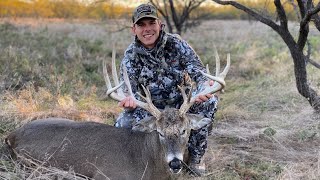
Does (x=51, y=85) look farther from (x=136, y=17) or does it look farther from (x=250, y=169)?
(x=250, y=169)

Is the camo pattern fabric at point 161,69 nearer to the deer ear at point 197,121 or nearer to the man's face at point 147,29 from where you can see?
the man's face at point 147,29

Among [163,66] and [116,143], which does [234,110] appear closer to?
[163,66]

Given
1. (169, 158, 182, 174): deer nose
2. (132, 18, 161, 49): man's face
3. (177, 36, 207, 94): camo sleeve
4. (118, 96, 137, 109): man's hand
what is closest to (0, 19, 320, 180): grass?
(177, 36, 207, 94): camo sleeve

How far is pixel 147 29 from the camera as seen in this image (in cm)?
563

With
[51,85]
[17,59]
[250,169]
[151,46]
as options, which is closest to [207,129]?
[250,169]

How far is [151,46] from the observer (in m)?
5.82

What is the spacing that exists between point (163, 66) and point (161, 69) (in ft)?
0.15

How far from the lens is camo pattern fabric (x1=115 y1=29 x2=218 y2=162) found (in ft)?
19.0

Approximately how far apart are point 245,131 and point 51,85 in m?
3.76

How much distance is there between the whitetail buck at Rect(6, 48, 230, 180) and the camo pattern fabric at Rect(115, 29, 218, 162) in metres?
0.70

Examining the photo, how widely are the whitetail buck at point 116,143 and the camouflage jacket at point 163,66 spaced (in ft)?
2.75

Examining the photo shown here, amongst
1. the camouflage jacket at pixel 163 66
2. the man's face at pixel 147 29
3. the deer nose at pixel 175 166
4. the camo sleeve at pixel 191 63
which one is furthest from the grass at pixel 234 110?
the deer nose at pixel 175 166

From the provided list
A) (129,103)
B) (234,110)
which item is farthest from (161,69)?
(234,110)

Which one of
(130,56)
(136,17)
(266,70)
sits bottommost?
(266,70)
